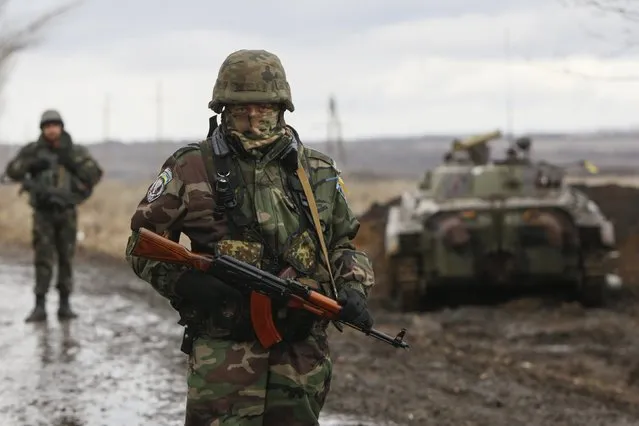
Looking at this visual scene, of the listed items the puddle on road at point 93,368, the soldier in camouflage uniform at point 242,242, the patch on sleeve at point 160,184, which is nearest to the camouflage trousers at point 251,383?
the soldier in camouflage uniform at point 242,242

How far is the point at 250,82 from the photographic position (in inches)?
169

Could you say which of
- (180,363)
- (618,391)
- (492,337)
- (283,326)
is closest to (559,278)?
(492,337)

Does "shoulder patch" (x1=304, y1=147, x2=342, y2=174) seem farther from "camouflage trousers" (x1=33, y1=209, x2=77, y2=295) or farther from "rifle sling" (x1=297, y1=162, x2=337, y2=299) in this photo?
"camouflage trousers" (x1=33, y1=209, x2=77, y2=295)

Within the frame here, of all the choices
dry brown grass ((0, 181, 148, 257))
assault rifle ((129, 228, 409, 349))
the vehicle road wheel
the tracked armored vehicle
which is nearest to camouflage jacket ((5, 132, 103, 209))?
the tracked armored vehicle

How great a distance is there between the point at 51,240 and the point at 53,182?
1.95 feet

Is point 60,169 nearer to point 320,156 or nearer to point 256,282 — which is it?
point 320,156

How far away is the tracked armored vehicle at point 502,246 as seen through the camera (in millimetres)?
13117

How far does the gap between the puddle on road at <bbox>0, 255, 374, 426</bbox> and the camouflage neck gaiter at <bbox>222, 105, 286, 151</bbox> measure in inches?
126

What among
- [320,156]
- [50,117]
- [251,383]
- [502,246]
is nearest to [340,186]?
[320,156]

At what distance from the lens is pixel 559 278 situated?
43.9 ft

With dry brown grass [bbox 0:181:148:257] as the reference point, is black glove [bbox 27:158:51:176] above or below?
above

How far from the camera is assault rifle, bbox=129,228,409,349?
4.18 meters

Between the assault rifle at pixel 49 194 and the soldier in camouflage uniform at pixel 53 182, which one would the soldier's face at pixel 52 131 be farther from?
the assault rifle at pixel 49 194

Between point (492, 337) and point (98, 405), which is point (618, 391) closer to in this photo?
point (492, 337)
